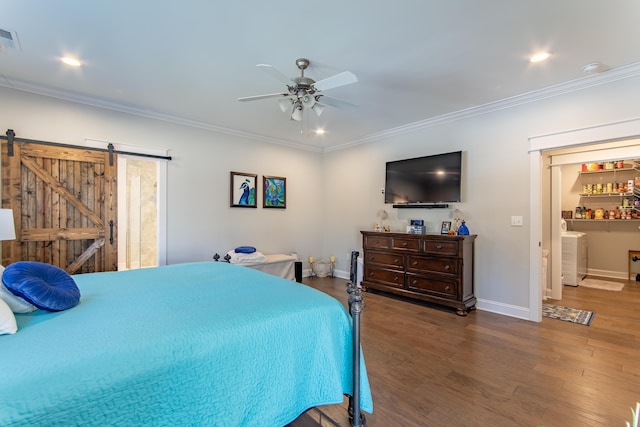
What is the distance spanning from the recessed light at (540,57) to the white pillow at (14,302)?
158 inches

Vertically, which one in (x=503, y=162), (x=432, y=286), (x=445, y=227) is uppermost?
(x=503, y=162)

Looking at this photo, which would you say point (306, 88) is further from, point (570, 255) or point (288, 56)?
point (570, 255)

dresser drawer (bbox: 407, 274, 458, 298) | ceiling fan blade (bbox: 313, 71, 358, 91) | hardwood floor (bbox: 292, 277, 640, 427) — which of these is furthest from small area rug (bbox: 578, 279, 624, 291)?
ceiling fan blade (bbox: 313, 71, 358, 91)

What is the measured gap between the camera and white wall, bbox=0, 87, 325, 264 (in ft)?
11.2

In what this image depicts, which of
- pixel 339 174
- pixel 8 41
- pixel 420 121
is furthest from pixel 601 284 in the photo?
pixel 8 41

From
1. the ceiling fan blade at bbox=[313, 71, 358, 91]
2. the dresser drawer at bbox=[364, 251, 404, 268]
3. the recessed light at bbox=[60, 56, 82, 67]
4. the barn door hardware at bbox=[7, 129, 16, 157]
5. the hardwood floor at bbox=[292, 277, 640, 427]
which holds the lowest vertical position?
the hardwood floor at bbox=[292, 277, 640, 427]

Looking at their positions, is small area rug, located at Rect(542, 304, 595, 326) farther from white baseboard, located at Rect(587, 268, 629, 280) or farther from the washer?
white baseboard, located at Rect(587, 268, 629, 280)

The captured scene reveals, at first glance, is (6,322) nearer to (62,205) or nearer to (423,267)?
(62,205)

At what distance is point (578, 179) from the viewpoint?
6.25 meters

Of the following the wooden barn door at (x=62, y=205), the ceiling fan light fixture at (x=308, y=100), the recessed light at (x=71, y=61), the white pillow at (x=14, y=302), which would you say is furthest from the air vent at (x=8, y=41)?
the ceiling fan light fixture at (x=308, y=100)

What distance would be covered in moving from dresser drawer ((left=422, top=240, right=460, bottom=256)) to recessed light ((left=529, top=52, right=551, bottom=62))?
2.03m

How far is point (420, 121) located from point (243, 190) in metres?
3.02

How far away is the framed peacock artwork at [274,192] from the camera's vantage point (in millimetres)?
5273

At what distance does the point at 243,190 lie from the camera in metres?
4.99
